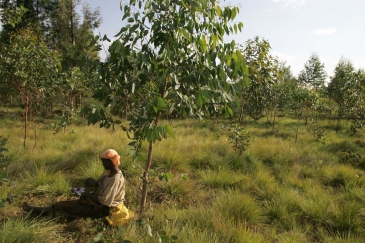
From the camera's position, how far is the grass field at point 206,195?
10.4 ft

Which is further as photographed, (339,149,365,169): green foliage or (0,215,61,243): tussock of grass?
(339,149,365,169): green foliage

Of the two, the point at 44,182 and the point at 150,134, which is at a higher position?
the point at 150,134

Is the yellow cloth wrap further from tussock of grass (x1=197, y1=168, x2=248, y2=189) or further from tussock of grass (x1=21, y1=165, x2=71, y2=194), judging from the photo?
tussock of grass (x1=197, y1=168, x2=248, y2=189)

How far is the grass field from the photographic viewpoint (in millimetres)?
3156

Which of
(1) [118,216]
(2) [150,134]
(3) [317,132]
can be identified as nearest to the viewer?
(2) [150,134]

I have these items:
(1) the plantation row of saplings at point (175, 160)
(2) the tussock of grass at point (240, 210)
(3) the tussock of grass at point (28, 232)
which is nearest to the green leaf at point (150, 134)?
(1) the plantation row of saplings at point (175, 160)

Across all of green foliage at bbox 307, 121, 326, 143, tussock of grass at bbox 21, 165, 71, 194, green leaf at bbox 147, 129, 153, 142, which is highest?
green leaf at bbox 147, 129, 153, 142

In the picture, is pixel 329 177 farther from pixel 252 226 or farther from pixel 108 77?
pixel 108 77

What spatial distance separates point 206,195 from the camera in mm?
Answer: 4773

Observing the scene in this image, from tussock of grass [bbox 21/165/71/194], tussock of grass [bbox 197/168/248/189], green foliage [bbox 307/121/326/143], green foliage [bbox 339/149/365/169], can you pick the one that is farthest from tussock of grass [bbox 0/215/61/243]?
green foliage [bbox 307/121/326/143]

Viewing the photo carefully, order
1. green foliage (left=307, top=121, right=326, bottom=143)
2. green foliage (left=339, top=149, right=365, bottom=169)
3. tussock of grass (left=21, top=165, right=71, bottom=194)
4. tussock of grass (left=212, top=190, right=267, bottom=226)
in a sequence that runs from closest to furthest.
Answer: tussock of grass (left=212, top=190, right=267, bottom=226)
tussock of grass (left=21, top=165, right=71, bottom=194)
green foliage (left=339, top=149, right=365, bottom=169)
green foliage (left=307, top=121, right=326, bottom=143)

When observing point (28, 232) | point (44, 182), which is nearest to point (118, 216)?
point (28, 232)

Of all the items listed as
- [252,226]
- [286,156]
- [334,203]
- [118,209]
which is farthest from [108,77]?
[286,156]

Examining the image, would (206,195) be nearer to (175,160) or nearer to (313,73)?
(175,160)
